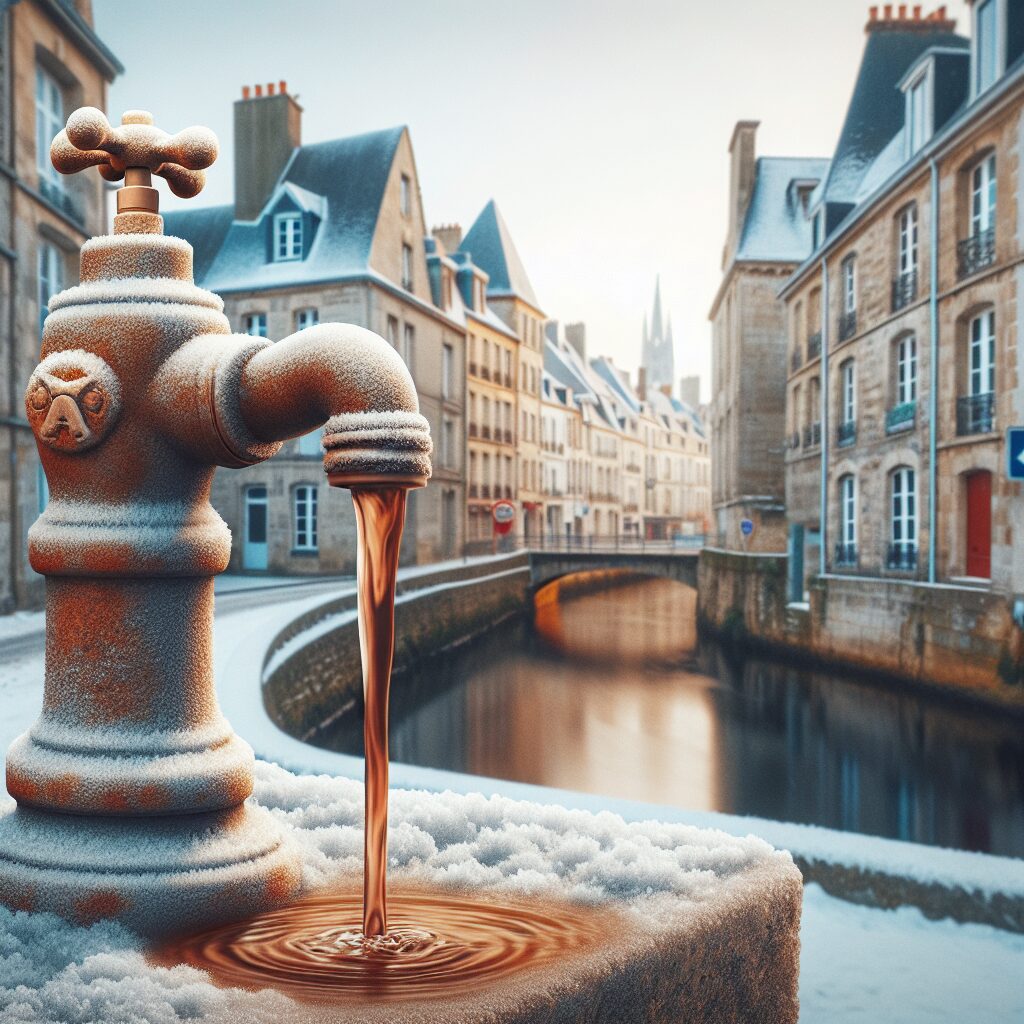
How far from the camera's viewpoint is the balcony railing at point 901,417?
17125 mm

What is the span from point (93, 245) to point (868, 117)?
83.0 ft

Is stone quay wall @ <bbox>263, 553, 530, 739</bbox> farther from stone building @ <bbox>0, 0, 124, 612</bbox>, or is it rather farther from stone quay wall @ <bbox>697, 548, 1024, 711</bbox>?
stone quay wall @ <bbox>697, 548, 1024, 711</bbox>

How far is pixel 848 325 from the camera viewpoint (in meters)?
20.4

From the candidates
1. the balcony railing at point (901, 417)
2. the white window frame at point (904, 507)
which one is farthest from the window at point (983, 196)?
the white window frame at point (904, 507)

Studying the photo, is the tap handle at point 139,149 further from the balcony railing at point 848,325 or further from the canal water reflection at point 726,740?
the balcony railing at point 848,325

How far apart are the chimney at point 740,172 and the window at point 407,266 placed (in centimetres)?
1025

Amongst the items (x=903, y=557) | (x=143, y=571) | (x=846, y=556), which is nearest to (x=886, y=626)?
(x=903, y=557)

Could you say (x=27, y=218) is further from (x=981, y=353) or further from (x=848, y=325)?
(x=848, y=325)

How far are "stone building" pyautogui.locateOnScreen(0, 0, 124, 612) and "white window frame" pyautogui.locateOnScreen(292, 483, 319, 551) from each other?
9.73 m

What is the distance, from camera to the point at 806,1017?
10.7ft

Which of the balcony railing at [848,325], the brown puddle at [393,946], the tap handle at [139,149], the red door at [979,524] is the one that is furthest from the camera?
the balcony railing at [848,325]

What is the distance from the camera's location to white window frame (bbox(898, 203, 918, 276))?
17516mm

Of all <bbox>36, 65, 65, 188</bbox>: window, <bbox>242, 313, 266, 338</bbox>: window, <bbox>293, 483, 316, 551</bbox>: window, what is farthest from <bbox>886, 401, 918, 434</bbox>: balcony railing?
<bbox>242, 313, 266, 338</bbox>: window

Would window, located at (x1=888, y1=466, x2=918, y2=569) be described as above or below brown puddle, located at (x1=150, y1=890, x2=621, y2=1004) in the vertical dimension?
above
